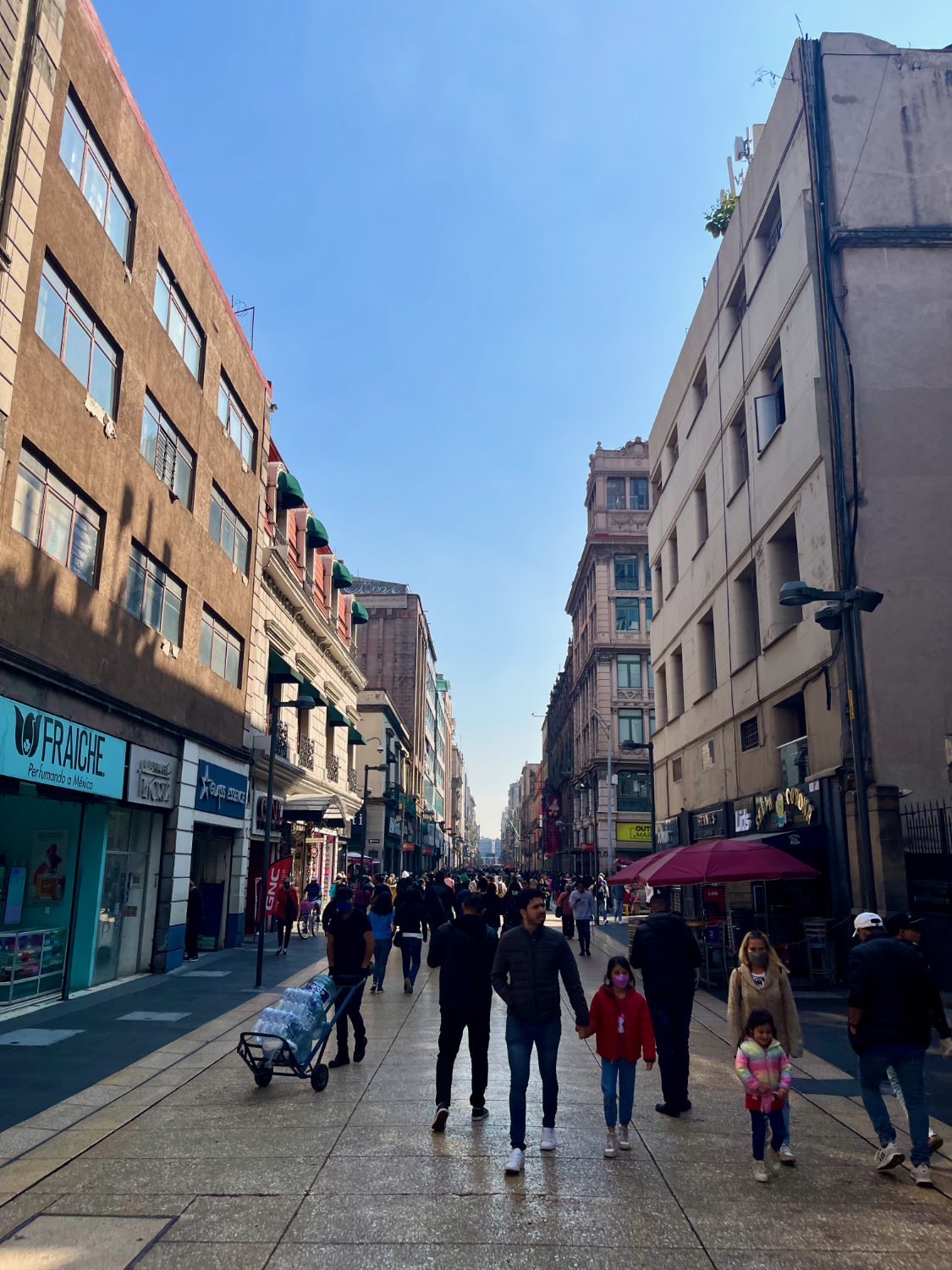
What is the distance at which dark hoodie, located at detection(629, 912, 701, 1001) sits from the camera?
26.5ft

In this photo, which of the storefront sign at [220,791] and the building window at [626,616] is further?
the building window at [626,616]

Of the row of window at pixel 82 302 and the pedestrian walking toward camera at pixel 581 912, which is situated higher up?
the row of window at pixel 82 302

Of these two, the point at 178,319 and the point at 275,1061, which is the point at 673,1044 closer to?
the point at 275,1061

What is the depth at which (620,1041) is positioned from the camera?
7090mm

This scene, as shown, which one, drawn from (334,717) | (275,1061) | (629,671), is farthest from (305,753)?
(629,671)

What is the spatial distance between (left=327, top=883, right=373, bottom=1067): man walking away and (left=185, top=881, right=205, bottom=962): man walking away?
34.9 feet

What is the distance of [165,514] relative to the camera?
18.3m

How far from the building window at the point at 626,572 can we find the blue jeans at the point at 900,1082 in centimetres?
5664

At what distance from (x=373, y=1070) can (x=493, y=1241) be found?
4.82 m

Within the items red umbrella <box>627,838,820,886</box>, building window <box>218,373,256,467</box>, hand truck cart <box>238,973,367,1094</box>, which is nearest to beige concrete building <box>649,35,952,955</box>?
red umbrella <box>627,838,820,886</box>

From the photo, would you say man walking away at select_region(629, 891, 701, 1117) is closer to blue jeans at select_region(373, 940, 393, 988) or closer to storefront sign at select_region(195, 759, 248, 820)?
blue jeans at select_region(373, 940, 393, 988)

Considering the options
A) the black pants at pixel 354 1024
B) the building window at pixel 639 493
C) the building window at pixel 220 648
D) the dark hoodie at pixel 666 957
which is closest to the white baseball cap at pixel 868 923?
the dark hoodie at pixel 666 957

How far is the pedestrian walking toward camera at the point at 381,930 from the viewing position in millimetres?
15586

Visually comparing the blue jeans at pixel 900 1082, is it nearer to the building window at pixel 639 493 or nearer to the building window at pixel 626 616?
the building window at pixel 626 616
